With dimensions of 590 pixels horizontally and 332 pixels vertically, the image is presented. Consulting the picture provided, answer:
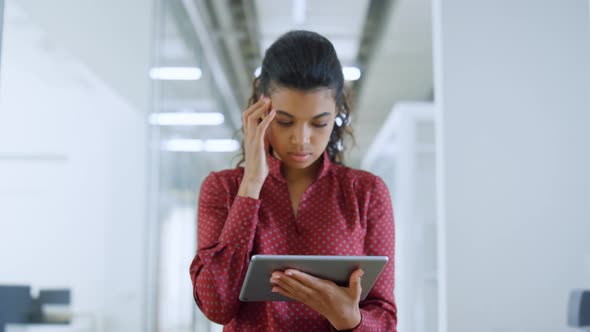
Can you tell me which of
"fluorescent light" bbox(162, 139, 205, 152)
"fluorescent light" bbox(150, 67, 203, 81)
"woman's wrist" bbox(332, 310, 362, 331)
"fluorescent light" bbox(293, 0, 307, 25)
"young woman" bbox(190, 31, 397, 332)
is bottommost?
Answer: "woman's wrist" bbox(332, 310, 362, 331)

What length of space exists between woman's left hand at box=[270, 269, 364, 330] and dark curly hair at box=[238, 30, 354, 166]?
430mm

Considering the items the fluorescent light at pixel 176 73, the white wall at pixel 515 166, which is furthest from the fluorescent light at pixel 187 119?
the white wall at pixel 515 166

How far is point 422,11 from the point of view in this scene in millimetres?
5082

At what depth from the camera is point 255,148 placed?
135 cm

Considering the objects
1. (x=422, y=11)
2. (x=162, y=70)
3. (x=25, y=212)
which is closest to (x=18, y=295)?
(x=25, y=212)

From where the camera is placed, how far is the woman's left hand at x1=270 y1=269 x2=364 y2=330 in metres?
1.17

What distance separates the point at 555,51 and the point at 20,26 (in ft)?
5.54

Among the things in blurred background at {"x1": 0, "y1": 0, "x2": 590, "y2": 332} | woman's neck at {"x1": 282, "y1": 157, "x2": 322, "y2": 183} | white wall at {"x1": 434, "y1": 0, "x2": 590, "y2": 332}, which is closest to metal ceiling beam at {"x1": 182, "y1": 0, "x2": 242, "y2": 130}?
blurred background at {"x1": 0, "y1": 0, "x2": 590, "y2": 332}

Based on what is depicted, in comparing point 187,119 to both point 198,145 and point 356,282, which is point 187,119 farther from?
point 356,282

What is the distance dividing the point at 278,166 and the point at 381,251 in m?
0.31

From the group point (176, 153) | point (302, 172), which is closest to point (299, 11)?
point (176, 153)

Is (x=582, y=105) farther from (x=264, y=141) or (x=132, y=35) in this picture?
(x=132, y=35)

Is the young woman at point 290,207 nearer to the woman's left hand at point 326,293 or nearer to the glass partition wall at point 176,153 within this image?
the woman's left hand at point 326,293

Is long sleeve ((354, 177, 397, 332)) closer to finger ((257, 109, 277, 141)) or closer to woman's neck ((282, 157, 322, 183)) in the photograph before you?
woman's neck ((282, 157, 322, 183))
